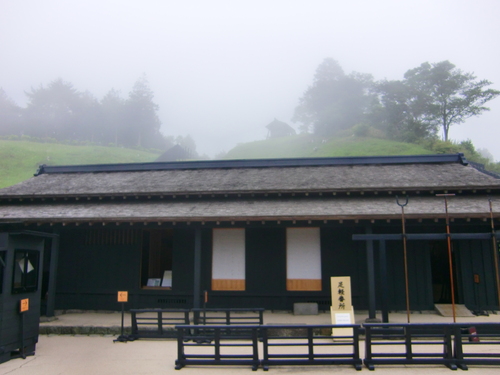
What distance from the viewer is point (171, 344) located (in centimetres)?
921

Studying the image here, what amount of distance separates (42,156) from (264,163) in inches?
1789

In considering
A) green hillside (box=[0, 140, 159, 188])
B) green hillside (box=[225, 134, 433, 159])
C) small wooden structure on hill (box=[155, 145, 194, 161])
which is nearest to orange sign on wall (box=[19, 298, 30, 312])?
green hillside (box=[0, 140, 159, 188])

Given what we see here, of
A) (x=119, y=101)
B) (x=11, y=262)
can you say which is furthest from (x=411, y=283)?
(x=119, y=101)

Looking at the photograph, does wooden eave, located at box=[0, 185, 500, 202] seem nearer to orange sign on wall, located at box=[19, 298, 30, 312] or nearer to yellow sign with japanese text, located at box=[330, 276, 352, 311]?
yellow sign with japanese text, located at box=[330, 276, 352, 311]

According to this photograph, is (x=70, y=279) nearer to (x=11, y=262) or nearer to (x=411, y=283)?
(x=11, y=262)

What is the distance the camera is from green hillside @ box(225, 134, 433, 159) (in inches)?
1837

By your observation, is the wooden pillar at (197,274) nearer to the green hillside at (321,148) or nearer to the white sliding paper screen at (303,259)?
the white sliding paper screen at (303,259)

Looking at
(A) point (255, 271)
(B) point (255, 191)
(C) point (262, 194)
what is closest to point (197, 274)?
(A) point (255, 271)

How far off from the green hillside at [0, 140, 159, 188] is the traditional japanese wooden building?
35.3 m

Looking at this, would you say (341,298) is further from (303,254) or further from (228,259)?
(228,259)

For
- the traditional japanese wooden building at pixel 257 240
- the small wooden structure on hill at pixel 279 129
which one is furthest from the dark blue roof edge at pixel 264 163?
the small wooden structure on hill at pixel 279 129

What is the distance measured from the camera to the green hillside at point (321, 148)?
46.7 metres

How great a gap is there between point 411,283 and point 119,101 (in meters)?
79.3

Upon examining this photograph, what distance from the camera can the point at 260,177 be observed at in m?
15.3
